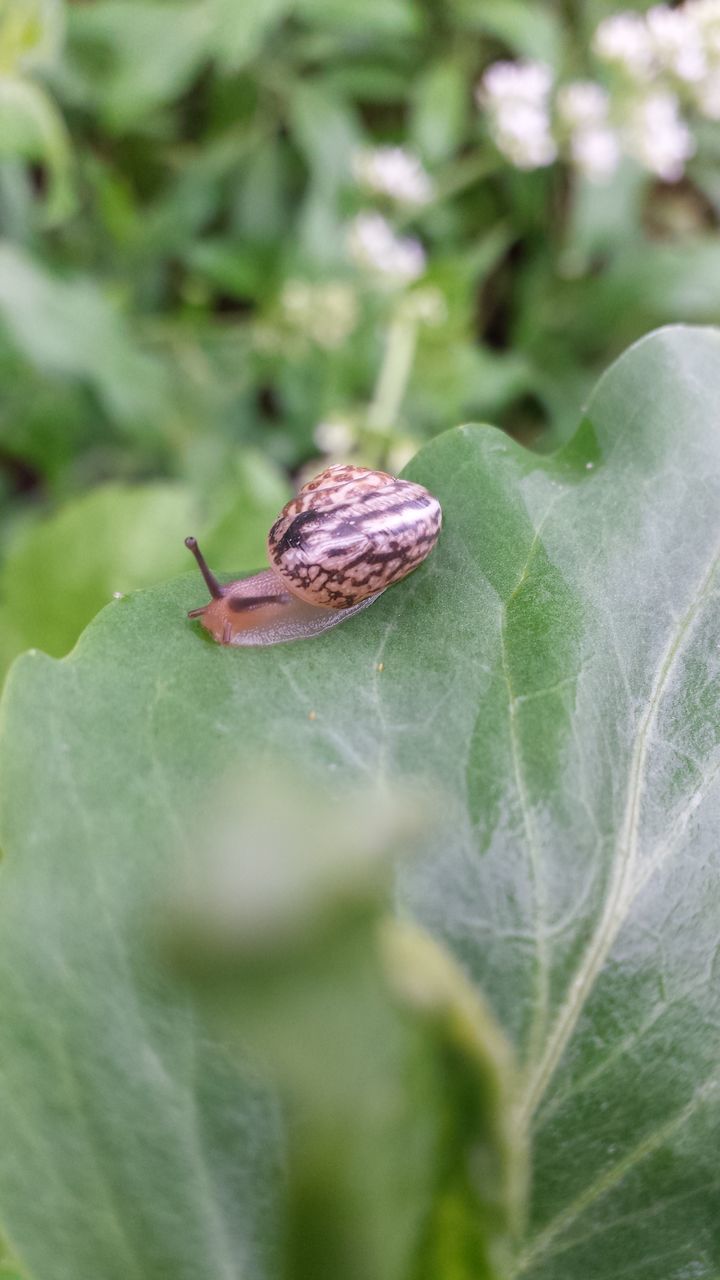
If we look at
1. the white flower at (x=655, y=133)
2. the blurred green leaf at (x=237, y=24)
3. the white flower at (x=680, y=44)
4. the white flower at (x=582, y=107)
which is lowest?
the white flower at (x=655, y=133)

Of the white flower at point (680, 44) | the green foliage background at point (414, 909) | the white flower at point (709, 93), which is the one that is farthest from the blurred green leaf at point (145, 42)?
the green foliage background at point (414, 909)

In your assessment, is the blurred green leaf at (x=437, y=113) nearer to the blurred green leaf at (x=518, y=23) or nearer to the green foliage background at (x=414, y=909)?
the blurred green leaf at (x=518, y=23)

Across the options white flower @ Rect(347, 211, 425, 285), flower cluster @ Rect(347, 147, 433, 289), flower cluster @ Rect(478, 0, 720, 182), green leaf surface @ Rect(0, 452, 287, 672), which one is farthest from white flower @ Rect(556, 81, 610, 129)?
green leaf surface @ Rect(0, 452, 287, 672)

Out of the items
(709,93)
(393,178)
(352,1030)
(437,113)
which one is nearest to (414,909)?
(352,1030)

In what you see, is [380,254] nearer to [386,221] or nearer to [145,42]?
[386,221]

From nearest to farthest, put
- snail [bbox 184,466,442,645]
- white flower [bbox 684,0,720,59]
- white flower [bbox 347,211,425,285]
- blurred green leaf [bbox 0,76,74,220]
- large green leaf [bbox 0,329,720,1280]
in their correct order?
large green leaf [bbox 0,329,720,1280] → snail [bbox 184,466,442,645] → blurred green leaf [bbox 0,76,74,220] → white flower [bbox 684,0,720,59] → white flower [bbox 347,211,425,285]

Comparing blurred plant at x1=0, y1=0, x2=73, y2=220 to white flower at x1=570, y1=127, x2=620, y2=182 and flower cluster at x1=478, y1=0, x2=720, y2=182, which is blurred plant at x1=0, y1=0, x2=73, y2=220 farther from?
white flower at x1=570, y1=127, x2=620, y2=182
